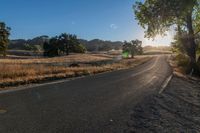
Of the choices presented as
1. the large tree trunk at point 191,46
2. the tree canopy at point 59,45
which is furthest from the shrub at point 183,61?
the tree canopy at point 59,45

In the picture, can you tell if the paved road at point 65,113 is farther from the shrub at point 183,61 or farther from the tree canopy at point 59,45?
the tree canopy at point 59,45

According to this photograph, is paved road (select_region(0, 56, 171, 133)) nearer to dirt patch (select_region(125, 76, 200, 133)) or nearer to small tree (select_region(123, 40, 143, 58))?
dirt patch (select_region(125, 76, 200, 133))

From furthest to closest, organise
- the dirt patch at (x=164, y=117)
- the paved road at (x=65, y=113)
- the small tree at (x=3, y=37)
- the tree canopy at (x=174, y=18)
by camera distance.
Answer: the small tree at (x=3, y=37) → the tree canopy at (x=174, y=18) → the dirt patch at (x=164, y=117) → the paved road at (x=65, y=113)

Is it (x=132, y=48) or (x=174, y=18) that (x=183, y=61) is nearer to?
(x=174, y=18)

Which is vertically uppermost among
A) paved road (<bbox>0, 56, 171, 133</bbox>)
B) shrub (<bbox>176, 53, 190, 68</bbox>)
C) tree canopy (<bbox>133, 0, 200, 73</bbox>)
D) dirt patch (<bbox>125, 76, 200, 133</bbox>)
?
tree canopy (<bbox>133, 0, 200, 73</bbox>)

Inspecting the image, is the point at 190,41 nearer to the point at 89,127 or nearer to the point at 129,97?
the point at 129,97

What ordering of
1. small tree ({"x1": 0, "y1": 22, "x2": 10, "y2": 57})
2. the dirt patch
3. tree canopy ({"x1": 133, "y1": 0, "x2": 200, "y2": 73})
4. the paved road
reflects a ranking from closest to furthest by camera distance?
the paved road → the dirt patch → tree canopy ({"x1": 133, "y1": 0, "x2": 200, "y2": 73}) → small tree ({"x1": 0, "y1": 22, "x2": 10, "y2": 57})

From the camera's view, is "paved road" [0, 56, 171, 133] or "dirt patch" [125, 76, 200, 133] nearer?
"paved road" [0, 56, 171, 133]

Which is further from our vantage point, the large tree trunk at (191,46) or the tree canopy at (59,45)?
the tree canopy at (59,45)

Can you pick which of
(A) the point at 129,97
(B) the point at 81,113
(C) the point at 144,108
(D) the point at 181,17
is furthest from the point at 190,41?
(B) the point at 81,113

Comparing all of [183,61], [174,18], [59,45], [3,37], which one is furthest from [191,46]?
[59,45]

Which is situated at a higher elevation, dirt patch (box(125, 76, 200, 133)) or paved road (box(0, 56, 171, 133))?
paved road (box(0, 56, 171, 133))

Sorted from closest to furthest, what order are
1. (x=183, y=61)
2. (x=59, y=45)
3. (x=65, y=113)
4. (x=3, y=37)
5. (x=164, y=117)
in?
(x=65, y=113)
(x=164, y=117)
(x=183, y=61)
(x=3, y=37)
(x=59, y=45)

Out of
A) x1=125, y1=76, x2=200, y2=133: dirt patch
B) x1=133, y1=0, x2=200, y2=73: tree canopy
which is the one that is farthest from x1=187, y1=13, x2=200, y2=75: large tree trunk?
x1=125, y1=76, x2=200, y2=133: dirt patch
